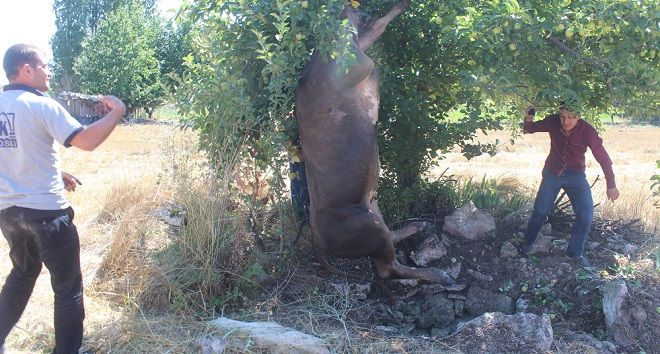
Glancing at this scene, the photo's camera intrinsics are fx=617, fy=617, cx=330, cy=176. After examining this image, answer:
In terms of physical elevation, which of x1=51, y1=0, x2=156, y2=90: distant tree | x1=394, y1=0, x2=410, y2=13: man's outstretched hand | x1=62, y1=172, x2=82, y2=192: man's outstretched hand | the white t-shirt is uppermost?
x1=51, y1=0, x2=156, y2=90: distant tree

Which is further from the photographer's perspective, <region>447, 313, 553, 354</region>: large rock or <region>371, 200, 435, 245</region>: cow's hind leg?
<region>371, 200, 435, 245</region>: cow's hind leg

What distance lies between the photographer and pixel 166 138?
5.38 meters

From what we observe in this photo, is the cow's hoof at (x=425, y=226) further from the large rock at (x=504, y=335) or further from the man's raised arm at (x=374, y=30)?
the man's raised arm at (x=374, y=30)

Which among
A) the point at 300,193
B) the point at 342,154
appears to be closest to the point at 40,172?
the point at 342,154

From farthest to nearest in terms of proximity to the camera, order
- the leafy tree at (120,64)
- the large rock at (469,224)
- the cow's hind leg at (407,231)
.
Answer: the leafy tree at (120,64) < the large rock at (469,224) < the cow's hind leg at (407,231)

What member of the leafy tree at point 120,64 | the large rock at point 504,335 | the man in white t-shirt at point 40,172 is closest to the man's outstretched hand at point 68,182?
the man in white t-shirt at point 40,172

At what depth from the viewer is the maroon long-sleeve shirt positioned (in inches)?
212

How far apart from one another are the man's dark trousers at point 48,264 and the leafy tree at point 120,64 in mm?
32166

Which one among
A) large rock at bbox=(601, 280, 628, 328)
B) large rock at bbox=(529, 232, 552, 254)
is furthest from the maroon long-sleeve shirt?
large rock at bbox=(601, 280, 628, 328)

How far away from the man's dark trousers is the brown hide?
179cm

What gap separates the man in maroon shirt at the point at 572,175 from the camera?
5340 mm

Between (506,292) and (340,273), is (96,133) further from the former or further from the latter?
(506,292)

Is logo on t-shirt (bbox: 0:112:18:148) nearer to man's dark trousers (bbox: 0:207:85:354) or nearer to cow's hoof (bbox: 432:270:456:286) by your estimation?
man's dark trousers (bbox: 0:207:85:354)

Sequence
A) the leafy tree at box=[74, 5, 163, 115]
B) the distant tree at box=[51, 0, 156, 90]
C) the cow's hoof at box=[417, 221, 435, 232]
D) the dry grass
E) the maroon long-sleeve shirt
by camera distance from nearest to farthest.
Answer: the cow's hoof at box=[417, 221, 435, 232]
the maroon long-sleeve shirt
the dry grass
the leafy tree at box=[74, 5, 163, 115]
the distant tree at box=[51, 0, 156, 90]
